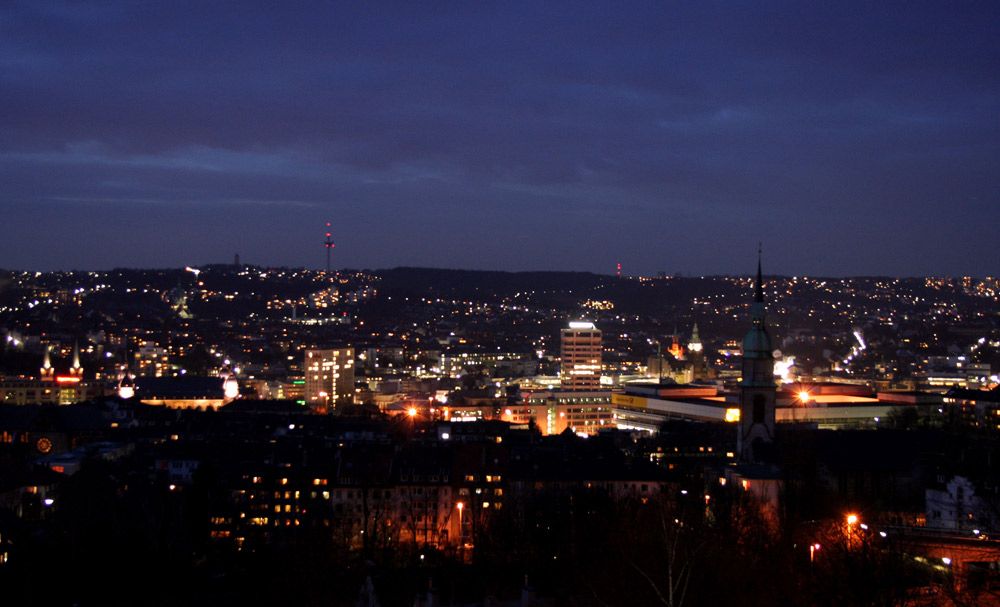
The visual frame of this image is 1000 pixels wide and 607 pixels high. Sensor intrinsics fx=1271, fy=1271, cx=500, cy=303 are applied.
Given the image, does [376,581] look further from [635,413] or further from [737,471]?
[635,413]

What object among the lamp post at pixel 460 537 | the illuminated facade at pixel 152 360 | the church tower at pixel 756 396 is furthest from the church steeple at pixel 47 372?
the church tower at pixel 756 396

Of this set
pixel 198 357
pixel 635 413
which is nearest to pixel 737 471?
pixel 635 413

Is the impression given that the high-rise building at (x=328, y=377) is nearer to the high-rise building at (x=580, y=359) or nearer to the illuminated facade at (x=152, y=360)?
the high-rise building at (x=580, y=359)

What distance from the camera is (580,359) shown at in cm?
8794

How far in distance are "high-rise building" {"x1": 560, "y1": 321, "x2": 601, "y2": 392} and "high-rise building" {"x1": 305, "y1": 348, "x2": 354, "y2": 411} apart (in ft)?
49.1

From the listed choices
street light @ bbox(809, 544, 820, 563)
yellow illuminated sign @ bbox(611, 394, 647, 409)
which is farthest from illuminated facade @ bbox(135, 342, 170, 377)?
street light @ bbox(809, 544, 820, 563)

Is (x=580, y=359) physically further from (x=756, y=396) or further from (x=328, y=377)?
(x=756, y=396)

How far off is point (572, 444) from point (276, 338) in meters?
90.0

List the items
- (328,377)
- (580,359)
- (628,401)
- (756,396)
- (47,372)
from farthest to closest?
(580,359) < (328,377) < (47,372) < (628,401) < (756,396)

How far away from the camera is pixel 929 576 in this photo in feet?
54.8

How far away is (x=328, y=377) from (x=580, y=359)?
17.5 m

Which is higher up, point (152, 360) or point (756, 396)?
point (756, 396)

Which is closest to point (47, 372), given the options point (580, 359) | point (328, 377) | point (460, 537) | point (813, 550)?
point (328, 377)

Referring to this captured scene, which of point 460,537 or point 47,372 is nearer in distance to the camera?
point 460,537
